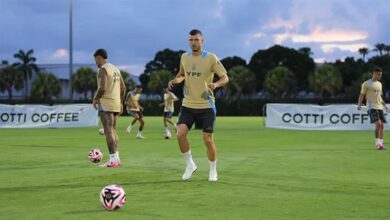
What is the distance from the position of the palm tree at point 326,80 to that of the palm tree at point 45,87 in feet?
144

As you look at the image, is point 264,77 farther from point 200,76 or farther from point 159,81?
point 200,76

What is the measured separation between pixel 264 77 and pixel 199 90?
99458mm

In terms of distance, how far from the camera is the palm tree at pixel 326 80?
96.1m

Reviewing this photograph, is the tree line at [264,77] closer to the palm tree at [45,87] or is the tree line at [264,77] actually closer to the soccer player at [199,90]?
the palm tree at [45,87]

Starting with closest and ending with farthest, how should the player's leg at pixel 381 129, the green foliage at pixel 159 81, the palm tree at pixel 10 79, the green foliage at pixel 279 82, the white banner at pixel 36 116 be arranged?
the player's leg at pixel 381 129 → the white banner at pixel 36 116 → the green foliage at pixel 279 82 → the green foliage at pixel 159 81 → the palm tree at pixel 10 79

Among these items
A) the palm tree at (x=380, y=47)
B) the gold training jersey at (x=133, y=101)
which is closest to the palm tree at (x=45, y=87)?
the palm tree at (x=380, y=47)

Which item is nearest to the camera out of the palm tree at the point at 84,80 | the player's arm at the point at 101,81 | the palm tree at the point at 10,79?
the player's arm at the point at 101,81

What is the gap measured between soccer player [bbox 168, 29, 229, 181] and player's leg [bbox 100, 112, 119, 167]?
235 cm

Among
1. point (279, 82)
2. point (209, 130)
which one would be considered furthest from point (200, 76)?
point (279, 82)

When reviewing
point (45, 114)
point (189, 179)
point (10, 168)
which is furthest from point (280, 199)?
point (45, 114)

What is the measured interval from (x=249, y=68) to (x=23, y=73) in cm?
4404

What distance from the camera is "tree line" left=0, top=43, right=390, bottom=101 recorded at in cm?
9800

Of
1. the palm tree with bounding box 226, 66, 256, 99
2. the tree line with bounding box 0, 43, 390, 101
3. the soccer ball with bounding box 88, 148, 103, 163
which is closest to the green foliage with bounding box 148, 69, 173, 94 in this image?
the tree line with bounding box 0, 43, 390, 101

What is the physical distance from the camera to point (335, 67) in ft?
327
